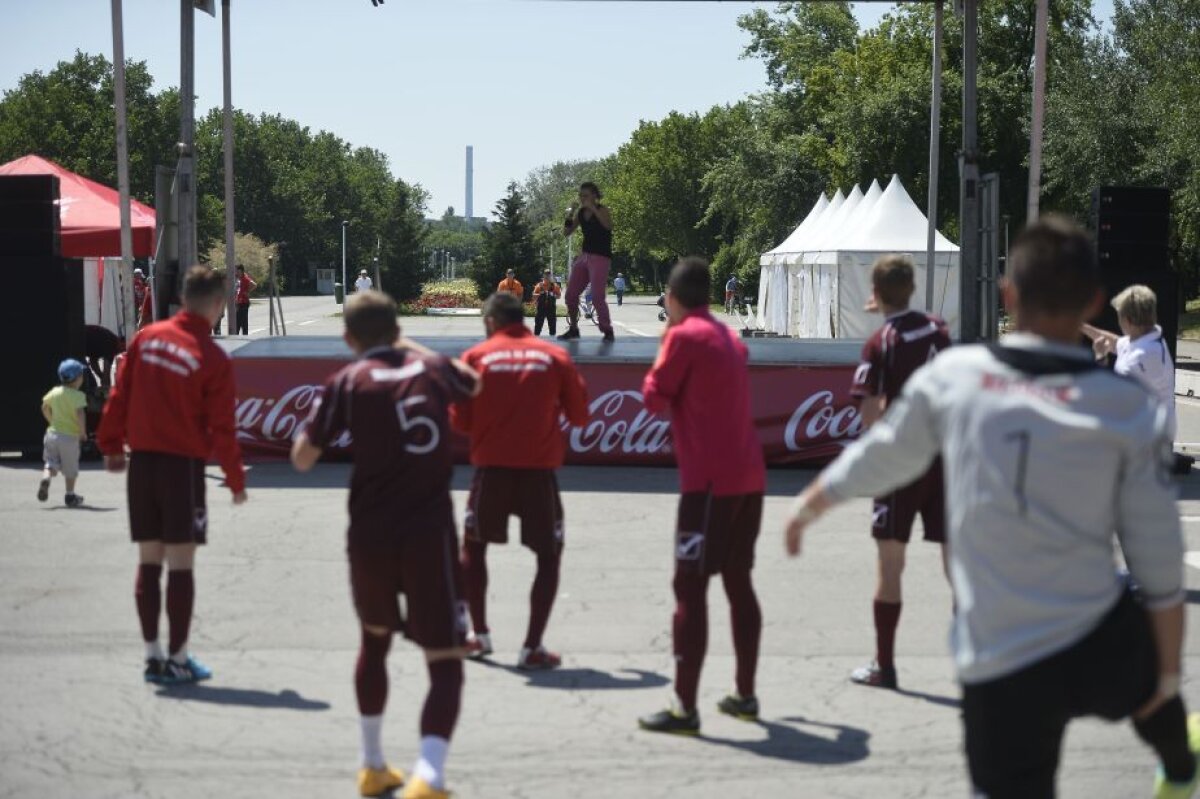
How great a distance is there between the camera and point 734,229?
9962cm

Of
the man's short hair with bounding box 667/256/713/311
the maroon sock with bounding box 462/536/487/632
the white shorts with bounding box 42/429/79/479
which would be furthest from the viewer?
the white shorts with bounding box 42/429/79/479

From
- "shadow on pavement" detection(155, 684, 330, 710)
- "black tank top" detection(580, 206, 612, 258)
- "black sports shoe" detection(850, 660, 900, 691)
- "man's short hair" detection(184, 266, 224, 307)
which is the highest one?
"black tank top" detection(580, 206, 612, 258)

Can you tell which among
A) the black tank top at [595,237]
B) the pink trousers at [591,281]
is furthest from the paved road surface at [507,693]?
the pink trousers at [591,281]

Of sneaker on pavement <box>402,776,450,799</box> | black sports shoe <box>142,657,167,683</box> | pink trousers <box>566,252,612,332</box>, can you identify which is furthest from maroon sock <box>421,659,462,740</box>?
pink trousers <box>566,252,612,332</box>

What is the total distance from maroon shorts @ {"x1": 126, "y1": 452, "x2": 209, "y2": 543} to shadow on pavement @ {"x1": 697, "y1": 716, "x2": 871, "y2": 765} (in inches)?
98.7

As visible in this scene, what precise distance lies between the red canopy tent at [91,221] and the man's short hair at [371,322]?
1684 cm

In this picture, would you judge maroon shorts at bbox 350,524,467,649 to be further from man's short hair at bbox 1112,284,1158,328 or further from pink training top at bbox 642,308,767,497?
man's short hair at bbox 1112,284,1158,328

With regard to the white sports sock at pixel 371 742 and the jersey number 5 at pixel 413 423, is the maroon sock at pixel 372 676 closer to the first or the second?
the white sports sock at pixel 371 742

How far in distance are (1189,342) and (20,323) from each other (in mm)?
35635

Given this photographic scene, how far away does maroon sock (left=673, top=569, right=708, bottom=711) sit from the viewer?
20.7ft

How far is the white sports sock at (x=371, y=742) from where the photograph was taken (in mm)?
5512

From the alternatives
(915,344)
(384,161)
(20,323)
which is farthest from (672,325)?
(384,161)

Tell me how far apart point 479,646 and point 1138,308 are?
4829mm

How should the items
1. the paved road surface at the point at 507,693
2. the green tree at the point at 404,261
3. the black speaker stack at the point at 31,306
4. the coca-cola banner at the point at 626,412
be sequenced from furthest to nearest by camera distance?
the green tree at the point at 404,261, the black speaker stack at the point at 31,306, the coca-cola banner at the point at 626,412, the paved road surface at the point at 507,693
